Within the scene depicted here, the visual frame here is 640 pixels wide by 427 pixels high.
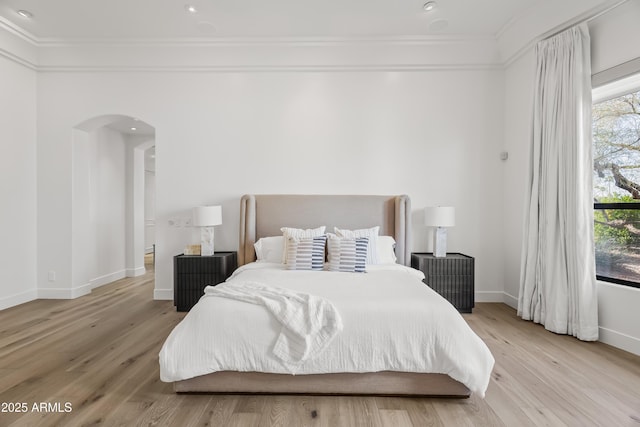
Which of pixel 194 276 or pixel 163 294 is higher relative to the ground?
pixel 194 276

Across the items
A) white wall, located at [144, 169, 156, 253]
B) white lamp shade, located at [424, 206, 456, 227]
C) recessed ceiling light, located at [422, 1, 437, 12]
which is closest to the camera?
recessed ceiling light, located at [422, 1, 437, 12]

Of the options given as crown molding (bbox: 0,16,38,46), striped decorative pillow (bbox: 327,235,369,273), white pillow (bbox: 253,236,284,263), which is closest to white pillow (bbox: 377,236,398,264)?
striped decorative pillow (bbox: 327,235,369,273)

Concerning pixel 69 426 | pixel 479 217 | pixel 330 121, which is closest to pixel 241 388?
pixel 69 426

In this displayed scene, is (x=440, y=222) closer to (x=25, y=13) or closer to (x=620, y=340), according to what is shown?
(x=620, y=340)

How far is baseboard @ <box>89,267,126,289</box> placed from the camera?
15.2 feet

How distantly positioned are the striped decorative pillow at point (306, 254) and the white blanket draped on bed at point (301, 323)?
1.01 meters

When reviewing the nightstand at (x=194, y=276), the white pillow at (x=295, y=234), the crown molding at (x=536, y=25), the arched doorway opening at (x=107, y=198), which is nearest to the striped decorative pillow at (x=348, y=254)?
the white pillow at (x=295, y=234)

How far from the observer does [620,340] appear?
2.67 meters

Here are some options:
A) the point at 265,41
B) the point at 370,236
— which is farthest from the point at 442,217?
the point at 265,41

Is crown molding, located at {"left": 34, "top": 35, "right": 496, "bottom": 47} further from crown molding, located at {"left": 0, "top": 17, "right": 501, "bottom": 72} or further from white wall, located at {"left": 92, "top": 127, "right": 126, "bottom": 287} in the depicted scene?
white wall, located at {"left": 92, "top": 127, "right": 126, "bottom": 287}

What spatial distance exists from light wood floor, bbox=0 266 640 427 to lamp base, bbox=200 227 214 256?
37.6 inches

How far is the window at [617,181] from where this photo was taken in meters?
2.76

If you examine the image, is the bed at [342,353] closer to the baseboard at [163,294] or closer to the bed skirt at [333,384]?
the bed skirt at [333,384]

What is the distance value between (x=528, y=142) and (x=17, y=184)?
6.02 m
